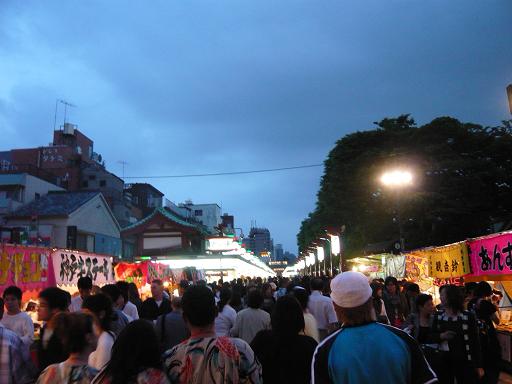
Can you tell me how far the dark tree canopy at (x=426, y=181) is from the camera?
30.6 meters

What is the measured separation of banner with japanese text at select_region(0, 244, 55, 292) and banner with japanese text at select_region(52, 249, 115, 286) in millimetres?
308

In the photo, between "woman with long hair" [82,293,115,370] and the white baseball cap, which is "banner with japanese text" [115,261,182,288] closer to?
"woman with long hair" [82,293,115,370]

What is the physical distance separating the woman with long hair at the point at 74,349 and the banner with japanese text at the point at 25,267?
6647 mm

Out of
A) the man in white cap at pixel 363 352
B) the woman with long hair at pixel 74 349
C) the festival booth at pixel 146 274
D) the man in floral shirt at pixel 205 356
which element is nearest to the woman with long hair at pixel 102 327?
the woman with long hair at pixel 74 349

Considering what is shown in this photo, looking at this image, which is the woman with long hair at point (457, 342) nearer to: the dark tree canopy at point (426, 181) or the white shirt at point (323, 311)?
the white shirt at point (323, 311)

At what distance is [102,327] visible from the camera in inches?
169

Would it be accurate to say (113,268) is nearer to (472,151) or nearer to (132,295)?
(132,295)

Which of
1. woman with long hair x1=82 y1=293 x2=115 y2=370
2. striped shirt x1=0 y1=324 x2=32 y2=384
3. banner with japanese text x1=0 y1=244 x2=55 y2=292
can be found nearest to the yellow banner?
woman with long hair x1=82 y1=293 x2=115 y2=370

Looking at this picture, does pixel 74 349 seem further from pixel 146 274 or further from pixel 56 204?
pixel 56 204

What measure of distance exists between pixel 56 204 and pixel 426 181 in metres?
27.7

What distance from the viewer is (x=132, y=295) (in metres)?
9.73

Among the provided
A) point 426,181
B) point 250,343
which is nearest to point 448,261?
point 250,343

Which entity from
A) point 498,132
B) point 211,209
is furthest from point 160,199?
point 498,132

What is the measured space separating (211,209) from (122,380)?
8758cm
